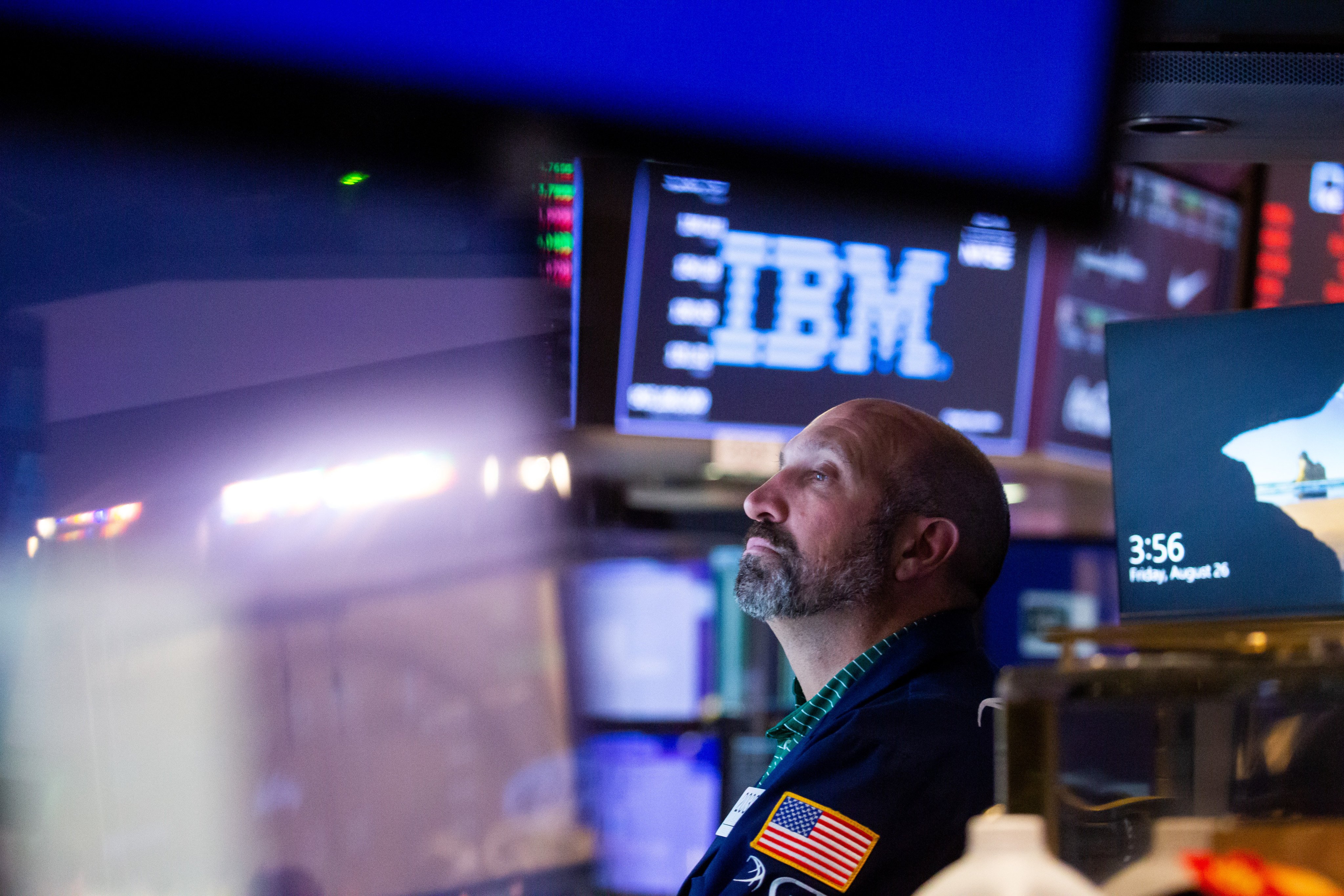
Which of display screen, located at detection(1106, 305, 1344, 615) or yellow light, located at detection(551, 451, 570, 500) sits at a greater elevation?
display screen, located at detection(1106, 305, 1344, 615)

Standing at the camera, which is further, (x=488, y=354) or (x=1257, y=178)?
(x=1257, y=178)

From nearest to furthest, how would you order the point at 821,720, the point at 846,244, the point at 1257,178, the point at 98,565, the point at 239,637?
the point at 821,720, the point at 98,565, the point at 239,637, the point at 846,244, the point at 1257,178

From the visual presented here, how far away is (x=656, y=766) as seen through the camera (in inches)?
127

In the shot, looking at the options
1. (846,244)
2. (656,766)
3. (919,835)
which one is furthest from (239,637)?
(919,835)

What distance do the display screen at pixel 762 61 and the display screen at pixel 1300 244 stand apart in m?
3.04

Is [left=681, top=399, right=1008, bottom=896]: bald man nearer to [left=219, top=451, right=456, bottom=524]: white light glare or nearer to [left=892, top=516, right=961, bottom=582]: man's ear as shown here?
[left=892, top=516, right=961, bottom=582]: man's ear

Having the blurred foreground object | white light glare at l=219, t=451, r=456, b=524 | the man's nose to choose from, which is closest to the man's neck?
the man's nose

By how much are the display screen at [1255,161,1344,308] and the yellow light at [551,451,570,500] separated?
6.86ft

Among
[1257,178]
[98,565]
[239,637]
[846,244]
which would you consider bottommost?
[239,637]

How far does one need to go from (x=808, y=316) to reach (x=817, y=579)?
4.79ft

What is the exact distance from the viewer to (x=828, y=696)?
1.62 meters

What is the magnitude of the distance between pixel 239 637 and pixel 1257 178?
304 centimetres

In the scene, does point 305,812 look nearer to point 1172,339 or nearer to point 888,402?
point 888,402

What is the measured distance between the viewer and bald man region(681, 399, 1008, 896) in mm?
1308
